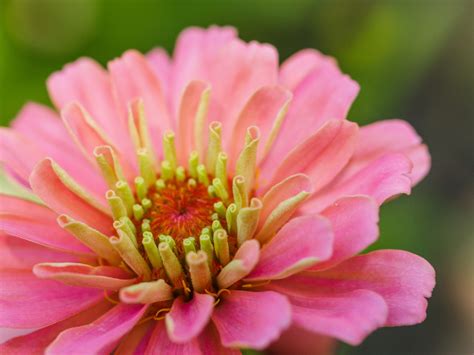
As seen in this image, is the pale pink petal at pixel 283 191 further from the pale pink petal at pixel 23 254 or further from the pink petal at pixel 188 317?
the pale pink petal at pixel 23 254

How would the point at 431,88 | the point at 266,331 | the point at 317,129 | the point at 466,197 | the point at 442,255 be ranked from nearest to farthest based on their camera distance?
the point at 266,331
the point at 317,129
the point at 442,255
the point at 466,197
the point at 431,88

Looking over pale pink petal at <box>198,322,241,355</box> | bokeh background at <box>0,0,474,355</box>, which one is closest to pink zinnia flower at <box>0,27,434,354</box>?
pale pink petal at <box>198,322,241,355</box>

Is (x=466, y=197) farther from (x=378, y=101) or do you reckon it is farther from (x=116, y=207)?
(x=116, y=207)

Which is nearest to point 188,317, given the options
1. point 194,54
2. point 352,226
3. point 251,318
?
point 251,318

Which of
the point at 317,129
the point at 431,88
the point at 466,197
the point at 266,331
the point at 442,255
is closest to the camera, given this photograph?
the point at 266,331

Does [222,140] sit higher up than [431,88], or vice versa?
[222,140]

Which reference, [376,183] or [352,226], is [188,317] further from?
[376,183]

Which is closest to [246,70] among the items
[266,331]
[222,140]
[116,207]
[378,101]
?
[222,140]
